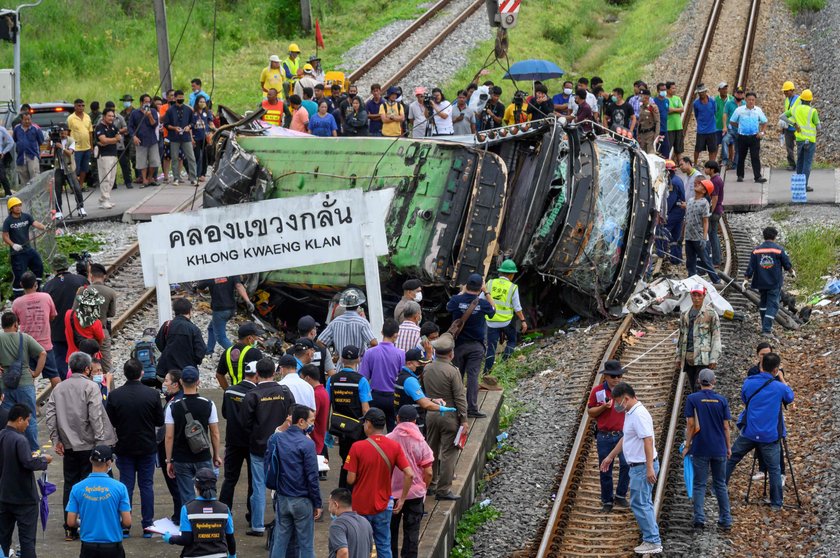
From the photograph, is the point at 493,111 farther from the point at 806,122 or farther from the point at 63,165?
the point at 63,165

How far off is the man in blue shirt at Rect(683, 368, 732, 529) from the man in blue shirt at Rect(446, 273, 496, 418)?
2.41 meters

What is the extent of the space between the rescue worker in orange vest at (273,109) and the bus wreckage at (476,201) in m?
3.38

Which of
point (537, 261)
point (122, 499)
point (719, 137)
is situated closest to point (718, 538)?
point (122, 499)

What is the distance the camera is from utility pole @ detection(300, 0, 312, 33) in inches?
1412

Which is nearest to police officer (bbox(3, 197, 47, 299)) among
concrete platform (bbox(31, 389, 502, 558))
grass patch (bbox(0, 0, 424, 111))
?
concrete platform (bbox(31, 389, 502, 558))

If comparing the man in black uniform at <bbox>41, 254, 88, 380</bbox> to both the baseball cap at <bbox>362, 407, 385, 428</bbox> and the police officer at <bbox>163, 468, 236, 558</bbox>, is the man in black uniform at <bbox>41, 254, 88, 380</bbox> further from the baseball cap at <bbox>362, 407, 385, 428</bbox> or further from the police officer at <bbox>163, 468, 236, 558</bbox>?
the police officer at <bbox>163, 468, 236, 558</bbox>

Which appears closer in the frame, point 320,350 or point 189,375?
point 189,375

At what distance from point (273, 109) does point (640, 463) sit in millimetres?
12492

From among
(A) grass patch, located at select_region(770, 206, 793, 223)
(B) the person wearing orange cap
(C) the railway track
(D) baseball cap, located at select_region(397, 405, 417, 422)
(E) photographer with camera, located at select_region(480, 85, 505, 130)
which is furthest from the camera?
(C) the railway track

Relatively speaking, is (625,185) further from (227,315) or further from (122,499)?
(122,499)

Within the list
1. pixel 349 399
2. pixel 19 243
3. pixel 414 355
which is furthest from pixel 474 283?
pixel 19 243

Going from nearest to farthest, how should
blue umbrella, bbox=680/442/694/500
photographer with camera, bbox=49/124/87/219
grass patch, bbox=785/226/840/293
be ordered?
blue umbrella, bbox=680/442/694/500, grass patch, bbox=785/226/840/293, photographer with camera, bbox=49/124/87/219

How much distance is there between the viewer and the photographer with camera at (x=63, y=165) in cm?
2122

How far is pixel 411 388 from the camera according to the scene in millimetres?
10977
